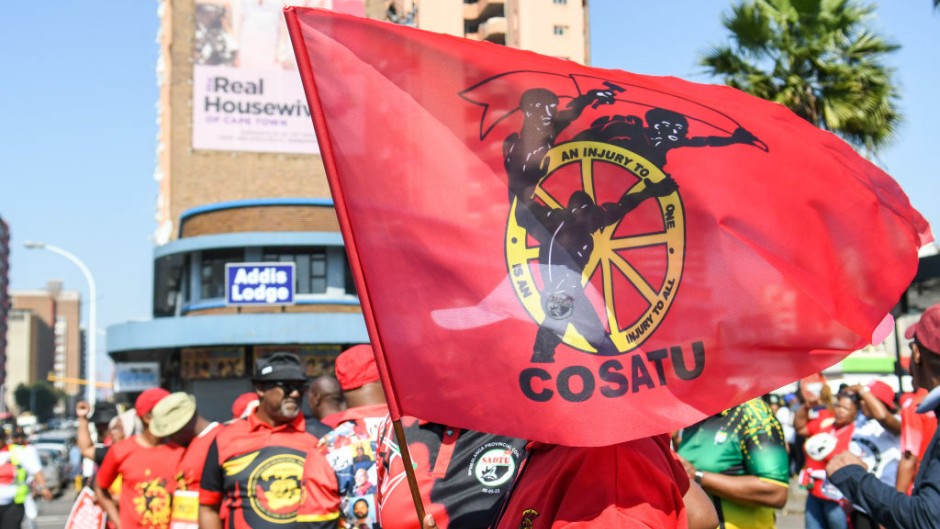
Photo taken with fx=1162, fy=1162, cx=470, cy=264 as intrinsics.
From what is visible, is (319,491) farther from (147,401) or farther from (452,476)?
(147,401)

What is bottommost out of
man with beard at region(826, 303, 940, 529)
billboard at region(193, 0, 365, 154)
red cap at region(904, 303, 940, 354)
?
man with beard at region(826, 303, 940, 529)

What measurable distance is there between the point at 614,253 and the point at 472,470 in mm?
1230

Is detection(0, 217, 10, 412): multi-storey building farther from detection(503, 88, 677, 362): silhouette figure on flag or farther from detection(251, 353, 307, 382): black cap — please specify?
detection(503, 88, 677, 362): silhouette figure on flag

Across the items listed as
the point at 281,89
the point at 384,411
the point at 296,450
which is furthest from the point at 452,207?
the point at 281,89

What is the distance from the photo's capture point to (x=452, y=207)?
3.38 metres

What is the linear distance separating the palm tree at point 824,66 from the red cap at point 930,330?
13127mm

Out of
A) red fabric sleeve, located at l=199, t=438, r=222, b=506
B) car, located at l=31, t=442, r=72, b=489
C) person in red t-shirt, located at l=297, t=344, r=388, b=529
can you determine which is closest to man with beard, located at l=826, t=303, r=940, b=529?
person in red t-shirt, located at l=297, t=344, r=388, b=529

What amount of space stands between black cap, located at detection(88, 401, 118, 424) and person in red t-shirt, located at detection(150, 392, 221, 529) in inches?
194

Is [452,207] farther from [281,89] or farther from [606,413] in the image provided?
[281,89]

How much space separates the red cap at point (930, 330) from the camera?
4.57 meters

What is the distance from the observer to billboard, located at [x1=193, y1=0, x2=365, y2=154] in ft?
168

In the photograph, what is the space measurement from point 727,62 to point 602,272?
1564cm

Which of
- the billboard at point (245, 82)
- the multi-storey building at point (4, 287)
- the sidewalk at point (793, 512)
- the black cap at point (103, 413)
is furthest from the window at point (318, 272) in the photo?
the multi-storey building at point (4, 287)

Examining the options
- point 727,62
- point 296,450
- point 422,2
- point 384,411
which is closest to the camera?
point 384,411
